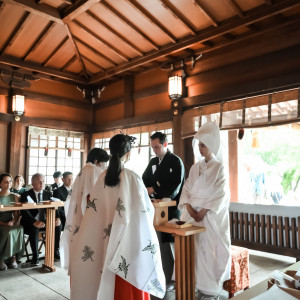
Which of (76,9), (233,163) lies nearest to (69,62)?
(76,9)

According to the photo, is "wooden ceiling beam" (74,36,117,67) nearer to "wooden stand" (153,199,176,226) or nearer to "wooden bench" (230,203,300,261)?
"wooden bench" (230,203,300,261)

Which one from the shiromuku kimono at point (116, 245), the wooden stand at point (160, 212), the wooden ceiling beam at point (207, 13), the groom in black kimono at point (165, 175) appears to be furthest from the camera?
the wooden ceiling beam at point (207, 13)

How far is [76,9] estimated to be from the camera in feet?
16.2

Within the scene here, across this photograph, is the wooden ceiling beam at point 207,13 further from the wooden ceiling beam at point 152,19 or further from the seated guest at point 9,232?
the seated guest at point 9,232

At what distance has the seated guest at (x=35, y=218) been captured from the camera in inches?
177

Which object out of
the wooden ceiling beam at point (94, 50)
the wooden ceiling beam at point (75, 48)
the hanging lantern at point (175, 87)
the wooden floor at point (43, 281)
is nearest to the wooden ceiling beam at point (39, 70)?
the wooden ceiling beam at point (75, 48)

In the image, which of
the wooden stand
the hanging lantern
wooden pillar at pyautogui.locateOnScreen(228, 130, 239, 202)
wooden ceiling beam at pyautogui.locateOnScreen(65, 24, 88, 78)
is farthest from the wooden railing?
wooden ceiling beam at pyautogui.locateOnScreen(65, 24, 88, 78)

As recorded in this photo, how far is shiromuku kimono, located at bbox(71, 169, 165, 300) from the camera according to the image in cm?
206

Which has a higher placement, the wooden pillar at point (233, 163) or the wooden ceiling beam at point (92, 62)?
the wooden ceiling beam at point (92, 62)

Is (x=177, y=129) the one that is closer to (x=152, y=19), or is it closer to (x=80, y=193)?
(x=152, y=19)

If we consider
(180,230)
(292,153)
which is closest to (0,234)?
(180,230)

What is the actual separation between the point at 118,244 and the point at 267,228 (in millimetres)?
3582

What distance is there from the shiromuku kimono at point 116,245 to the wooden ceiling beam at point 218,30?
3.43 metres

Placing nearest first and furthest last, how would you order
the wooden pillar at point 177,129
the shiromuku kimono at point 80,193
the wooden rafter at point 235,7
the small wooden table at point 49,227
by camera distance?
the shiromuku kimono at point 80,193 → the small wooden table at point 49,227 → the wooden rafter at point 235,7 → the wooden pillar at point 177,129
